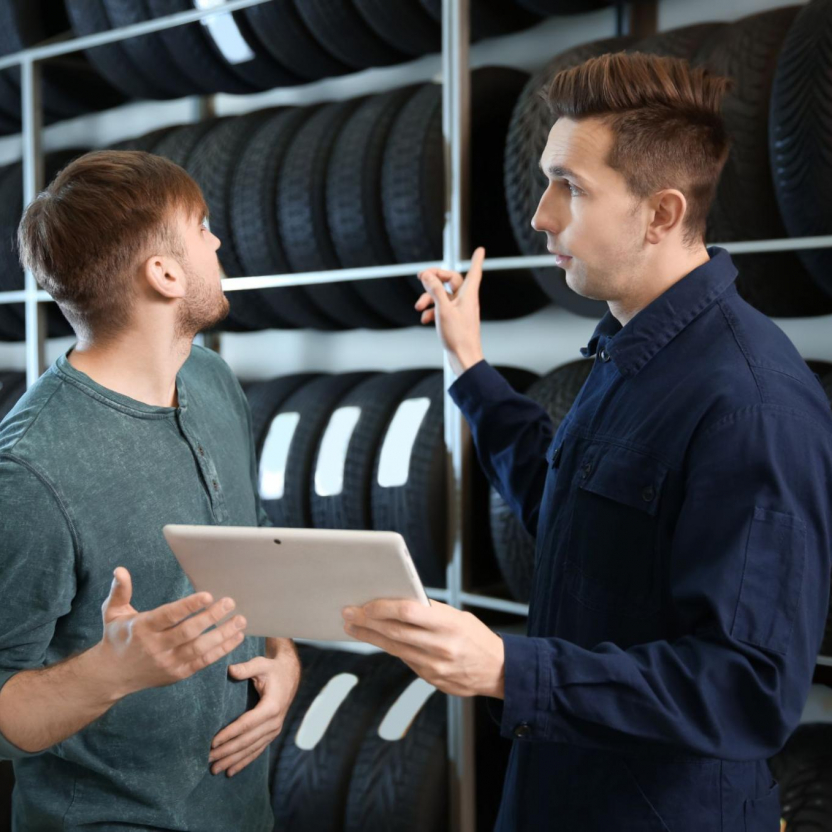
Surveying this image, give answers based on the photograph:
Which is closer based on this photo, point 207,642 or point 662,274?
point 207,642

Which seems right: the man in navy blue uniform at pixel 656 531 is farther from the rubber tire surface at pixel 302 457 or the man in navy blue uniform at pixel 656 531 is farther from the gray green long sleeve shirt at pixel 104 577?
the rubber tire surface at pixel 302 457

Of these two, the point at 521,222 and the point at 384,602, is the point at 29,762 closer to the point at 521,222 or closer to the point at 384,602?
the point at 384,602

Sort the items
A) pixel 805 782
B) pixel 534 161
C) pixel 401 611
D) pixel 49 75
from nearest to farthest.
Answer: pixel 401 611
pixel 805 782
pixel 534 161
pixel 49 75

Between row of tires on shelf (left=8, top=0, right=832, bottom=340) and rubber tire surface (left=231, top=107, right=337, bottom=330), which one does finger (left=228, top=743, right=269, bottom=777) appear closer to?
row of tires on shelf (left=8, top=0, right=832, bottom=340)

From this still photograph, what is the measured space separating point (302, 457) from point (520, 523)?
0.74m

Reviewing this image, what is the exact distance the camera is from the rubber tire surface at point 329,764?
2545 mm

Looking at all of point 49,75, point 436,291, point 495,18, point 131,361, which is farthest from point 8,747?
point 49,75

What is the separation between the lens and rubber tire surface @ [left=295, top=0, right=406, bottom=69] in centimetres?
268

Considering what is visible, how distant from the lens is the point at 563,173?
1.57 metres

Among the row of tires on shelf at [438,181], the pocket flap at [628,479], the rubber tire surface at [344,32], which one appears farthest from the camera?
the rubber tire surface at [344,32]

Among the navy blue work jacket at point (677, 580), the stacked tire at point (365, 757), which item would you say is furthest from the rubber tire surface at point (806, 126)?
the stacked tire at point (365, 757)

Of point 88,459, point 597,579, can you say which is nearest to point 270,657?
point 88,459

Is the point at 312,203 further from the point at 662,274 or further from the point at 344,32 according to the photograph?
the point at 662,274

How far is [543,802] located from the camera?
1523 mm
